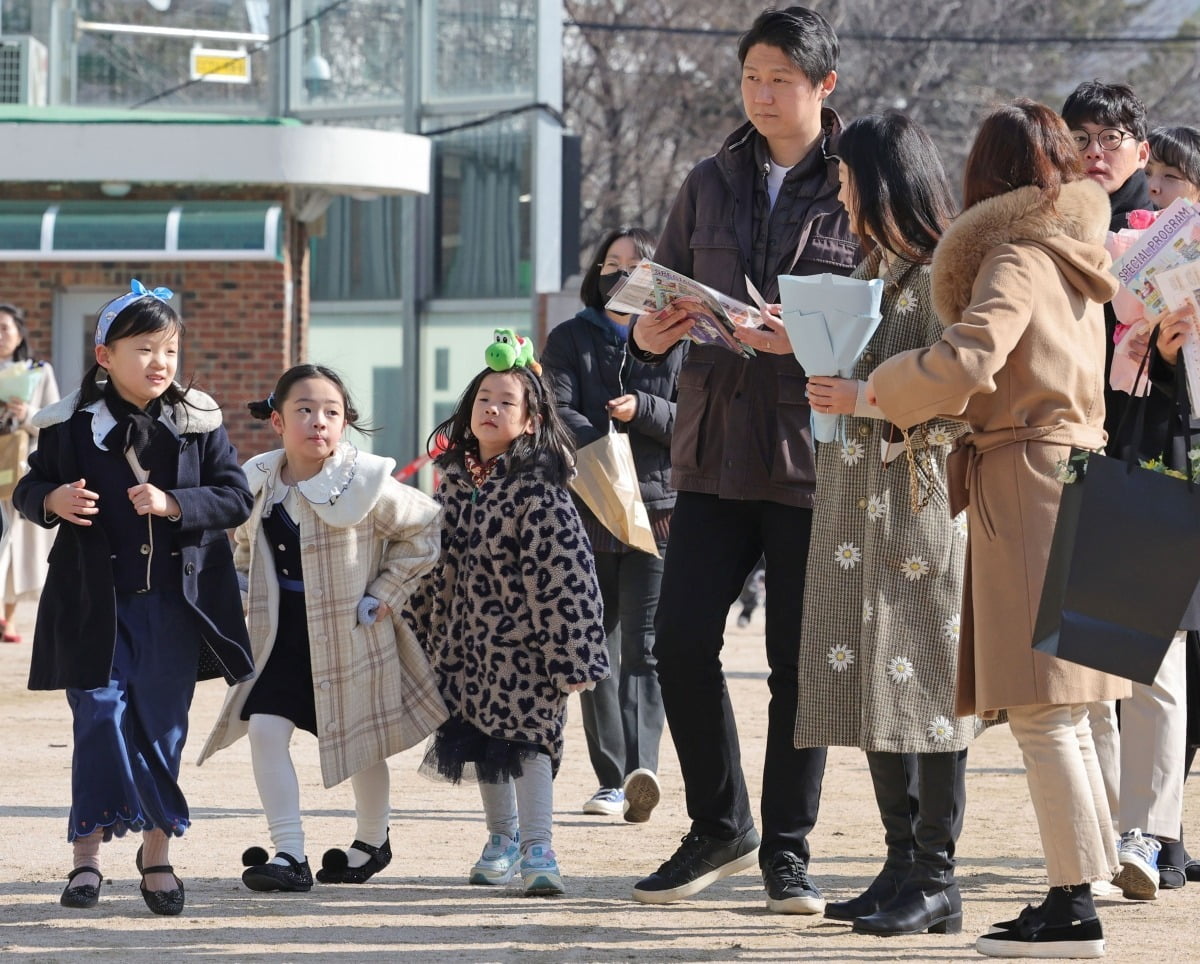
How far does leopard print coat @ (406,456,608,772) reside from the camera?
215 inches

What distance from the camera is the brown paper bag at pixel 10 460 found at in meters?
11.0

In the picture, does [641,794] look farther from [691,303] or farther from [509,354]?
[691,303]

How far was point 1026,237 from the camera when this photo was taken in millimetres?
4402

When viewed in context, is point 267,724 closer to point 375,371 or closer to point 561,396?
point 561,396

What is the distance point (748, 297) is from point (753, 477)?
1.56ft

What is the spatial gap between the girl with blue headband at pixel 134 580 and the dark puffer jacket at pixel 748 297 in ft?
3.97

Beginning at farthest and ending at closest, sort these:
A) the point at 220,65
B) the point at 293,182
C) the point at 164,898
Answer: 1. the point at 220,65
2. the point at 293,182
3. the point at 164,898

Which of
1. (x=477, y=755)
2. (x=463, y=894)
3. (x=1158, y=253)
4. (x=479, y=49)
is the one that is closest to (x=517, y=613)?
(x=477, y=755)

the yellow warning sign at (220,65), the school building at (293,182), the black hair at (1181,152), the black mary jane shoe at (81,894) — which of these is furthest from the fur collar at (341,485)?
the yellow warning sign at (220,65)

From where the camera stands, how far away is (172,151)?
52.7 ft

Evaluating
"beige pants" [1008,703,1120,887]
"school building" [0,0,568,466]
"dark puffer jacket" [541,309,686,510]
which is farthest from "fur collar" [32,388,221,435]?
"school building" [0,0,568,466]

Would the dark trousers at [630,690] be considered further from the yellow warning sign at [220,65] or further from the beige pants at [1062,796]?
the yellow warning sign at [220,65]

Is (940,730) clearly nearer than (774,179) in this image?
Yes

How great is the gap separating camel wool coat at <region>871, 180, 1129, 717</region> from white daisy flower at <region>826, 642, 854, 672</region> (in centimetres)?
34
